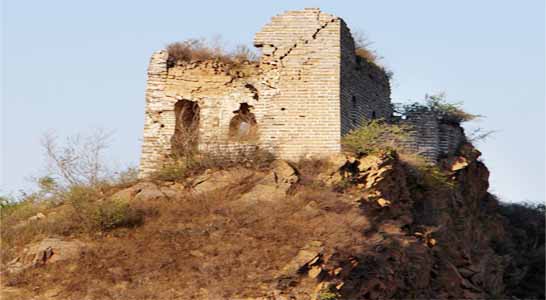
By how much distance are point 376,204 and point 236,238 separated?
283cm

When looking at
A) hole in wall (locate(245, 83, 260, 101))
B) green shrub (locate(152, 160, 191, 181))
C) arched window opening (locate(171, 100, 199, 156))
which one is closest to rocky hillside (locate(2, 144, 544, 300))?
green shrub (locate(152, 160, 191, 181))

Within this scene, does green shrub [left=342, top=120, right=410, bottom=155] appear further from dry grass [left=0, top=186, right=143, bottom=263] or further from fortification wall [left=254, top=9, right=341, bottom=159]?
dry grass [left=0, top=186, right=143, bottom=263]

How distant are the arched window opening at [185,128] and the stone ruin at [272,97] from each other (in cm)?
2

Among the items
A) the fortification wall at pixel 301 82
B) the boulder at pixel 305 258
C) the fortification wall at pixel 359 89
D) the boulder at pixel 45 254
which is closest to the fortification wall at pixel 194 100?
the fortification wall at pixel 301 82

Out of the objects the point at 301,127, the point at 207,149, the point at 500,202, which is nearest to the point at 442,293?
the point at 301,127

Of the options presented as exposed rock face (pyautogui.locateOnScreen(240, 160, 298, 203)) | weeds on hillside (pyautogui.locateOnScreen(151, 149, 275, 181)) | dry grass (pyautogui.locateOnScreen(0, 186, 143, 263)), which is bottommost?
dry grass (pyautogui.locateOnScreen(0, 186, 143, 263))

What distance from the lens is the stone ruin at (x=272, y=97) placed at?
55.2 ft

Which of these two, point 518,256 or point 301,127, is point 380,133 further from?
point 518,256

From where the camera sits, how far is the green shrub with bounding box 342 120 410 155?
54.6ft

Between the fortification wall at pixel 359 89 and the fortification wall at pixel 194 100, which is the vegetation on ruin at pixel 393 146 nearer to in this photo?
the fortification wall at pixel 359 89

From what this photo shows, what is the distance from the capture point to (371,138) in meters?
16.7

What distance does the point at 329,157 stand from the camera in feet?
54.2

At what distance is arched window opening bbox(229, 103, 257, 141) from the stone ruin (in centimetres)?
2

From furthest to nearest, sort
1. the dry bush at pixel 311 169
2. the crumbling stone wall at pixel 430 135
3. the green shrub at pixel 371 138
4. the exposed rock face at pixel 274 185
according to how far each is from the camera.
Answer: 1. the crumbling stone wall at pixel 430 135
2. the green shrub at pixel 371 138
3. the dry bush at pixel 311 169
4. the exposed rock face at pixel 274 185
